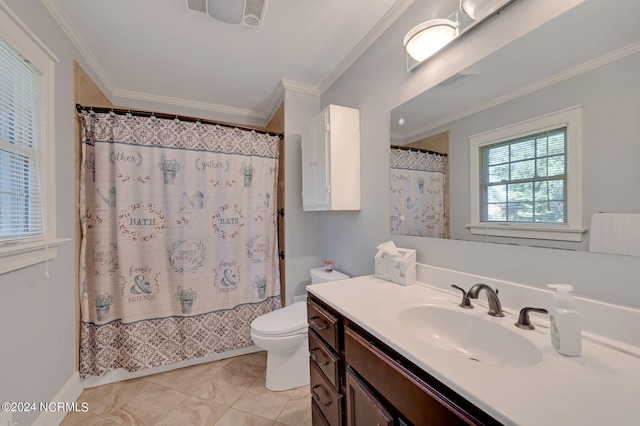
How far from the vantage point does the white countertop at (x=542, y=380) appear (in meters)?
0.46

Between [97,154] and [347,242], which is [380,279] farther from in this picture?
[97,154]

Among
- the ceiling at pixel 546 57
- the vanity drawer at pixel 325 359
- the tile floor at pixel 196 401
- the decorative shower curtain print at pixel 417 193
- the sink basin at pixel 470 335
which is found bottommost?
the tile floor at pixel 196 401

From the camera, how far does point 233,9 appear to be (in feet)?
4.74

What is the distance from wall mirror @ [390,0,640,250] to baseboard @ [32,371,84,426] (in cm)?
231

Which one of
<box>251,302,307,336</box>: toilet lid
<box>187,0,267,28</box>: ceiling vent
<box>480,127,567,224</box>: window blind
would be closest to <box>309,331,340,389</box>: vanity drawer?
<box>251,302,307,336</box>: toilet lid

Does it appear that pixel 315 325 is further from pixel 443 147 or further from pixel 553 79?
pixel 553 79

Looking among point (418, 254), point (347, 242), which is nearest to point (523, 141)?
point (418, 254)

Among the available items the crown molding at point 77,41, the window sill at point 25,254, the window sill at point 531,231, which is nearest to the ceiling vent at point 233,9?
the crown molding at point 77,41

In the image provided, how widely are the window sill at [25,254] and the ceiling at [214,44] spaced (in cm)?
132

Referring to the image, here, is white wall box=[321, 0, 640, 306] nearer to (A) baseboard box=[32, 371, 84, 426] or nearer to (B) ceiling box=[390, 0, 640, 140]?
(B) ceiling box=[390, 0, 640, 140]

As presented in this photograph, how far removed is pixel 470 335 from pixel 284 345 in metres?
1.15

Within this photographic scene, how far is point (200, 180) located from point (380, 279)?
63.0 inches

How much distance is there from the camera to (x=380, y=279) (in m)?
1.41

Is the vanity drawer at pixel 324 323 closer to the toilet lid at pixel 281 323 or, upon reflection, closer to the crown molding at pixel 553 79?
the toilet lid at pixel 281 323
